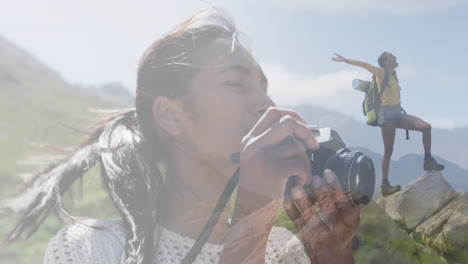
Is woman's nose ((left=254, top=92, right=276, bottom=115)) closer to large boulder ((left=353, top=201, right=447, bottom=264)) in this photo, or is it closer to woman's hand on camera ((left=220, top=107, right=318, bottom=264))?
woman's hand on camera ((left=220, top=107, right=318, bottom=264))

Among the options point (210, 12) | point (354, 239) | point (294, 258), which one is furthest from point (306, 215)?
point (210, 12)

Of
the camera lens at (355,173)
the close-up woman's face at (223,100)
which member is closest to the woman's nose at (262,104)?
the close-up woman's face at (223,100)

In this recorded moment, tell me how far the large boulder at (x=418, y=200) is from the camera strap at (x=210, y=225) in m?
0.19

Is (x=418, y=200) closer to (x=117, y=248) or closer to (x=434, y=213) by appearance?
(x=434, y=213)

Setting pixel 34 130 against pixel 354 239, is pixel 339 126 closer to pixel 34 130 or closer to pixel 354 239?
pixel 354 239

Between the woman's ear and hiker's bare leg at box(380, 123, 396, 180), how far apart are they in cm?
28

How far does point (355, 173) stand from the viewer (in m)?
0.49

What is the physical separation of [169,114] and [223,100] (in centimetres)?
11

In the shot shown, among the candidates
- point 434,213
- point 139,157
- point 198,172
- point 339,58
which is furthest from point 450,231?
point 139,157

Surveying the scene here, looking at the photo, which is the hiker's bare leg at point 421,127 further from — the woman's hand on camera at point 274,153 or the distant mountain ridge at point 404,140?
the woman's hand on camera at point 274,153

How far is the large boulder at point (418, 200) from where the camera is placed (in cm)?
51

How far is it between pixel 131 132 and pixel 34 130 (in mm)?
457

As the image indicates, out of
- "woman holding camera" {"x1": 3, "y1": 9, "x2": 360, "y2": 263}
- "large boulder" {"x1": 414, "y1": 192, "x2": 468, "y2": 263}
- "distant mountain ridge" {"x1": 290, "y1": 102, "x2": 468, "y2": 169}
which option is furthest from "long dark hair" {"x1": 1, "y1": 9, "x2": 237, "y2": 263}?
"large boulder" {"x1": 414, "y1": 192, "x2": 468, "y2": 263}

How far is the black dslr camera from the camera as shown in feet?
1.61
